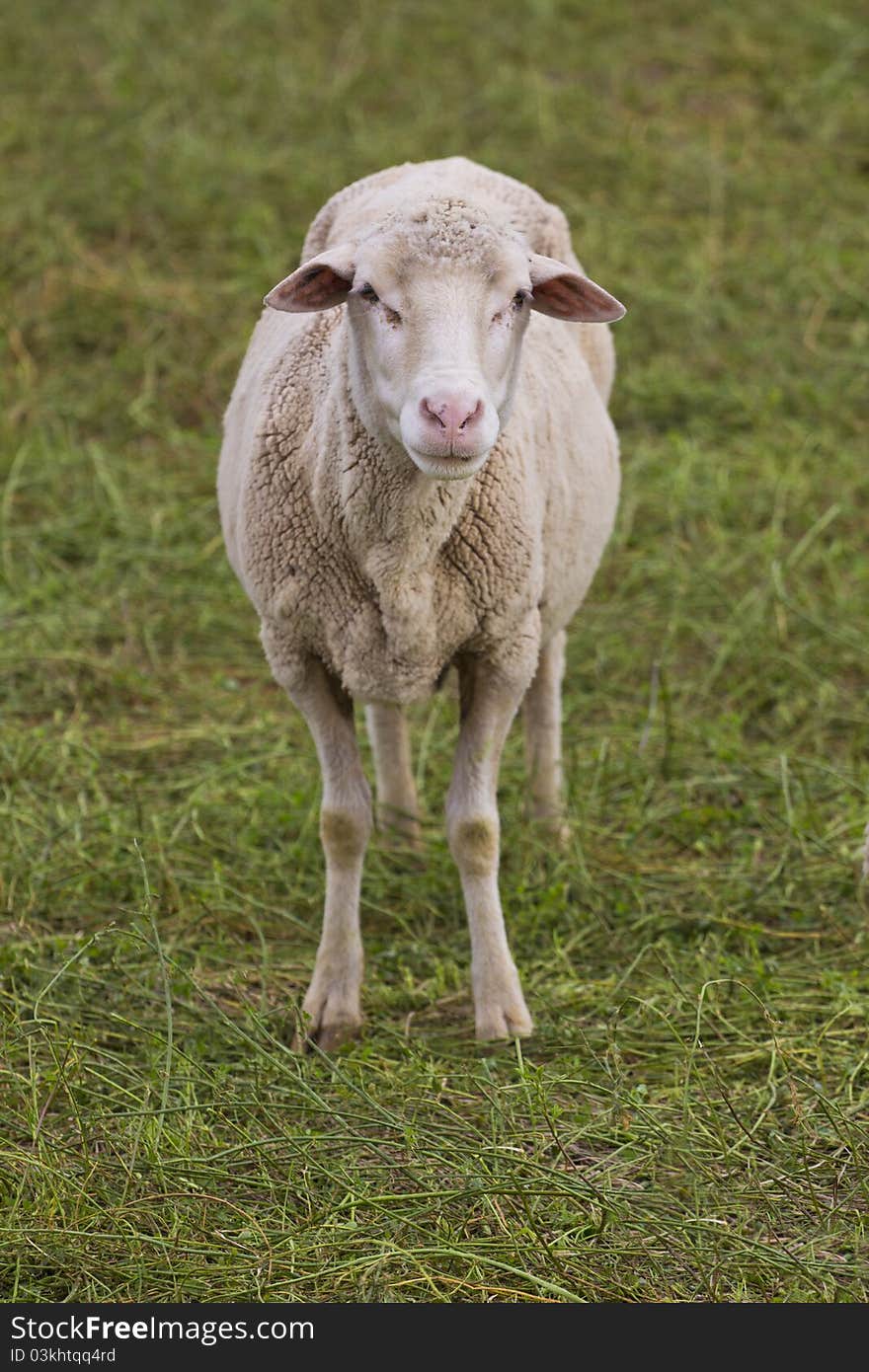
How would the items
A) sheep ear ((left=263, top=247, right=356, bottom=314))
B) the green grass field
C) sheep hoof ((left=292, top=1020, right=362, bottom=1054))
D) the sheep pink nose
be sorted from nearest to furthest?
the sheep pink nose < the green grass field < sheep ear ((left=263, top=247, right=356, bottom=314)) < sheep hoof ((left=292, top=1020, right=362, bottom=1054))

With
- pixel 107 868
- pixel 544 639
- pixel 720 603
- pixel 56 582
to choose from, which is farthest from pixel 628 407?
pixel 107 868

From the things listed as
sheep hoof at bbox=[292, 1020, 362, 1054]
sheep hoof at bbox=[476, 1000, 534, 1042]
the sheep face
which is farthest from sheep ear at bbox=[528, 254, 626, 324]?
sheep hoof at bbox=[292, 1020, 362, 1054]

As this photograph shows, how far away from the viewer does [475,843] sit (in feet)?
14.9

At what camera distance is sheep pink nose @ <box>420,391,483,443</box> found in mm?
3467

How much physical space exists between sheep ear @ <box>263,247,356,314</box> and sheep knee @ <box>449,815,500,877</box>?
4.33ft

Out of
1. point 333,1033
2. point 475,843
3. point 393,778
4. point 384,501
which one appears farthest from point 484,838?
point 384,501

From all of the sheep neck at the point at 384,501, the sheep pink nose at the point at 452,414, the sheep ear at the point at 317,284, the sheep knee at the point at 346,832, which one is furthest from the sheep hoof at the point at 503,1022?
the sheep ear at the point at 317,284

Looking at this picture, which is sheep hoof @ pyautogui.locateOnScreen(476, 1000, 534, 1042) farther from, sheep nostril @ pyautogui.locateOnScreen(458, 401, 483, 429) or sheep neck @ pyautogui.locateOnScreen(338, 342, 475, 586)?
sheep nostril @ pyautogui.locateOnScreen(458, 401, 483, 429)

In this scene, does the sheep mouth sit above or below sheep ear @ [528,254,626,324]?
below

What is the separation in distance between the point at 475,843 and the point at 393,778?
823mm

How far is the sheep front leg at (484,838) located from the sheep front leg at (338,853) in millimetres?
238

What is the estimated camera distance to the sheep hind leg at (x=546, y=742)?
544 centimetres

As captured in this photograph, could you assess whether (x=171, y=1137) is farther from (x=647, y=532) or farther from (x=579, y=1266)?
(x=647, y=532)

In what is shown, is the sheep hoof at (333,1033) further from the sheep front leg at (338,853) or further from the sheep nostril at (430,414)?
the sheep nostril at (430,414)
